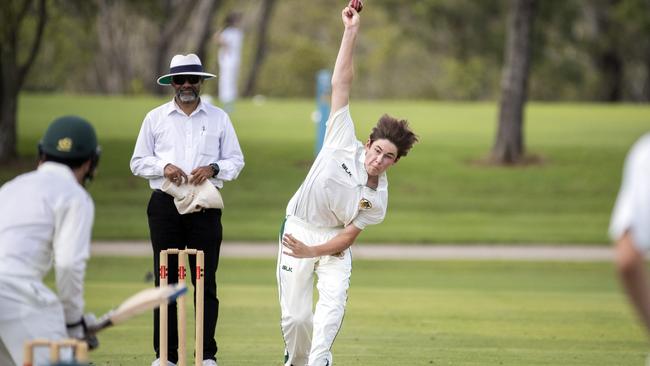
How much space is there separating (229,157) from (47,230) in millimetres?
3187

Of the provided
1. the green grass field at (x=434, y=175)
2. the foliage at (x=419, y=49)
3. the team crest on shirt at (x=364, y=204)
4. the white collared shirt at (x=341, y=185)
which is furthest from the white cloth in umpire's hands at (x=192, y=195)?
the foliage at (x=419, y=49)

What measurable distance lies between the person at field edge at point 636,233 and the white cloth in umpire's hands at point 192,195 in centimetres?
441

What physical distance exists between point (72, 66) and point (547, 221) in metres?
40.7

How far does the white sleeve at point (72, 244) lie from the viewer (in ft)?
17.8

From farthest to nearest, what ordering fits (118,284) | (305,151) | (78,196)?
1. (305,151)
2. (118,284)
3. (78,196)

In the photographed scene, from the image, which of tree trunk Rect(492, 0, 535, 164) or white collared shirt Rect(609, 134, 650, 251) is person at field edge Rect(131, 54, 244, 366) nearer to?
white collared shirt Rect(609, 134, 650, 251)

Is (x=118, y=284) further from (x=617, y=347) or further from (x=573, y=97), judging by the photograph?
(x=573, y=97)

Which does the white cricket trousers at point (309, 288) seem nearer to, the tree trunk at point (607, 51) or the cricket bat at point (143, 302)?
the cricket bat at point (143, 302)

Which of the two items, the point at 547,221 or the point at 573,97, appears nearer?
the point at 547,221

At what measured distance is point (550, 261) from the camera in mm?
19141

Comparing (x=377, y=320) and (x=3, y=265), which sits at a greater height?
(x=3, y=265)

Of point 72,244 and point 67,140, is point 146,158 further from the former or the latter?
point 72,244

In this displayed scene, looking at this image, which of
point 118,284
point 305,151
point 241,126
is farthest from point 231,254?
point 241,126

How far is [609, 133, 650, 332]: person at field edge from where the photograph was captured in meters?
4.17
